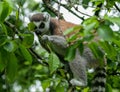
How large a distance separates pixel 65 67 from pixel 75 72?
0.15m

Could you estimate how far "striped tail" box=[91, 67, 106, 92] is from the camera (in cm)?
416

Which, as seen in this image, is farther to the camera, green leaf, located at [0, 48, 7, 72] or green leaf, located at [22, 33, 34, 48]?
green leaf, located at [22, 33, 34, 48]

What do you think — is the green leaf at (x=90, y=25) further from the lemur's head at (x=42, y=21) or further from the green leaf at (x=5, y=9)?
the lemur's head at (x=42, y=21)

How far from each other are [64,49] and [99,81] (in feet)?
3.06

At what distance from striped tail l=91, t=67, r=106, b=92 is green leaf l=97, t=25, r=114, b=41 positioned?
1.76m

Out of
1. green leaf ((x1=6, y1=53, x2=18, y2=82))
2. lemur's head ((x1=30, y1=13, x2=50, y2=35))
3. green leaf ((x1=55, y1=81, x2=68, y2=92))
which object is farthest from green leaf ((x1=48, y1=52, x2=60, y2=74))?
lemur's head ((x1=30, y1=13, x2=50, y2=35))

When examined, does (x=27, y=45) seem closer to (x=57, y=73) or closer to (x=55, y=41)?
(x=57, y=73)

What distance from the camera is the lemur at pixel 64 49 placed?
14.7 ft

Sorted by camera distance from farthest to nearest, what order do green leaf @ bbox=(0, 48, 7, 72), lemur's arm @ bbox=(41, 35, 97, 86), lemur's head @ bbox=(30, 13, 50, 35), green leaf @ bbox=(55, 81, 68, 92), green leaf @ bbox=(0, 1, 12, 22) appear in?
lemur's head @ bbox=(30, 13, 50, 35) → lemur's arm @ bbox=(41, 35, 97, 86) → green leaf @ bbox=(55, 81, 68, 92) → green leaf @ bbox=(0, 48, 7, 72) → green leaf @ bbox=(0, 1, 12, 22)

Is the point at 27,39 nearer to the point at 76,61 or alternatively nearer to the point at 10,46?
the point at 10,46

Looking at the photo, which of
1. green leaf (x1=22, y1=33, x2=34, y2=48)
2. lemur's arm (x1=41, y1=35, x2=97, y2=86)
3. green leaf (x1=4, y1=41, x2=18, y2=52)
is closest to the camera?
green leaf (x1=4, y1=41, x2=18, y2=52)

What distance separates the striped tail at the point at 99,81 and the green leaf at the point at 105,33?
5.77ft

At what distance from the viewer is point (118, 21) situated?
241 centimetres

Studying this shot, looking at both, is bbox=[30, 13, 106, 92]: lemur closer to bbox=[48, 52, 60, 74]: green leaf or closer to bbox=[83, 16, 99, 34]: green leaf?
bbox=[48, 52, 60, 74]: green leaf
